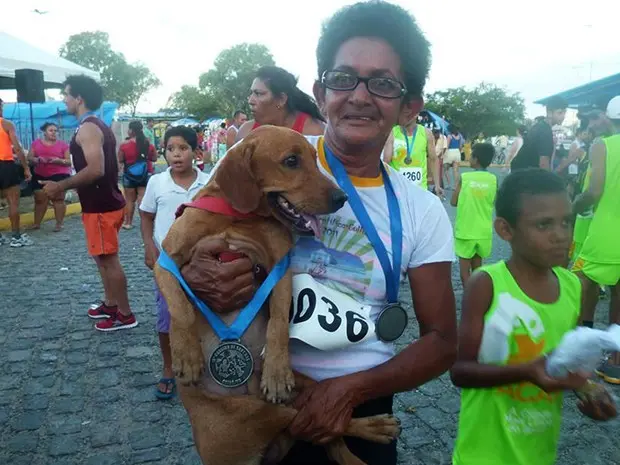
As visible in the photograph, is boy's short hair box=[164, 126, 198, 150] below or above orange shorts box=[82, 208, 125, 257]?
above

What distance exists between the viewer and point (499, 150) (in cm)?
3962

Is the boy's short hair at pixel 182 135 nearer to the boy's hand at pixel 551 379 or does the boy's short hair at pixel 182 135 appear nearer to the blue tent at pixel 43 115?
the boy's hand at pixel 551 379

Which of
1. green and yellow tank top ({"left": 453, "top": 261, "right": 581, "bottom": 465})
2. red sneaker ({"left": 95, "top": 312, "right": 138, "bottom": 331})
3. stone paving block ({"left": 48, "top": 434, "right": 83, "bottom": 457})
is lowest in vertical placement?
stone paving block ({"left": 48, "top": 434, "right": 83, "bottom": 457})

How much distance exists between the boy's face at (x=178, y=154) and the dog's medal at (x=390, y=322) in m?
3.25

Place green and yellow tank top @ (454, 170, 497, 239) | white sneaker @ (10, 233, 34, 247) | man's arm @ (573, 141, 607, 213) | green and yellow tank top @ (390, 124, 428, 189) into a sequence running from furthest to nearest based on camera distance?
white sneaker @ (10, 233, 34, 247) < green and yellow tank top @ (390, 124, 428, 189) < green and yellow tank top @ (454, 170, 497, 239) < man's arm @ (573, 141, 607, 213)

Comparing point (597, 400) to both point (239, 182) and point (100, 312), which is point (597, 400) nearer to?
point (239, 182)

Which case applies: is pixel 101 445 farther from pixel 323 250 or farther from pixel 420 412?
pixel 323 250

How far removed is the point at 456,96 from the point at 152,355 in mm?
56873

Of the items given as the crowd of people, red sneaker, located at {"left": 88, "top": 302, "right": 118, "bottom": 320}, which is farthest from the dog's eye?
red sneaker, located at {"left": 88, "top": 302, "right": 118, "bottom": 320}

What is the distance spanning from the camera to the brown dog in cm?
186

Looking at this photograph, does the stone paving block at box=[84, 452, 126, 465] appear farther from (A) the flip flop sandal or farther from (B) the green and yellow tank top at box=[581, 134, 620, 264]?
(B) the green and yellow tank top at box=[581, 134, 620, 264]

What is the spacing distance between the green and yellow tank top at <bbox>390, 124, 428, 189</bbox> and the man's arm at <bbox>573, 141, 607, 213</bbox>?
241cm

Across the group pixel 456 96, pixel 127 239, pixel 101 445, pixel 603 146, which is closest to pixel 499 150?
pixel 456 96

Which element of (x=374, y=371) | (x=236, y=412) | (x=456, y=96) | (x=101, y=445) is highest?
(x=456, y=96)
